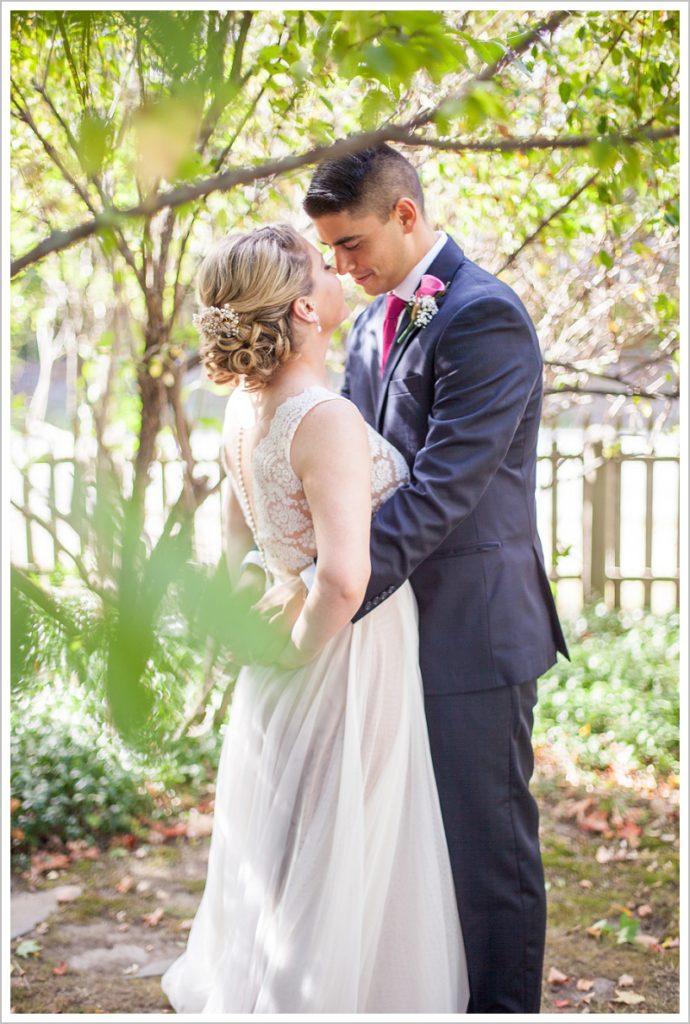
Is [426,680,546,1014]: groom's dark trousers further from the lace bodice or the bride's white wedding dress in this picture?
the lace bodice

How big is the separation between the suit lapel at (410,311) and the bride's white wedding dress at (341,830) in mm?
190

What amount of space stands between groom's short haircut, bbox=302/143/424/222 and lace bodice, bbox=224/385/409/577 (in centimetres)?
53

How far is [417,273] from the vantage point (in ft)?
7.54

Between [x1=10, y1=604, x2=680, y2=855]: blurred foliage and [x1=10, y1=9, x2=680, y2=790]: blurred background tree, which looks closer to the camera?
[x1=10, y1=9, x2=680, y2=790]: blurred background tree

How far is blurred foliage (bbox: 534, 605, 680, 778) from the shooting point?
426 centimetres

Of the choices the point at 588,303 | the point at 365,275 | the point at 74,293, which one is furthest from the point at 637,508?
the point at 365,275

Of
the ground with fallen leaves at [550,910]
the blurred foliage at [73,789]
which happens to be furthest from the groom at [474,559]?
the blurred foliage at [73,789]

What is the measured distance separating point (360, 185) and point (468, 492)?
2.62 ft

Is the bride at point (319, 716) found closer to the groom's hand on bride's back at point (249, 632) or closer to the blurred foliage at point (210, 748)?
the blurred foliage at point (210, 748)

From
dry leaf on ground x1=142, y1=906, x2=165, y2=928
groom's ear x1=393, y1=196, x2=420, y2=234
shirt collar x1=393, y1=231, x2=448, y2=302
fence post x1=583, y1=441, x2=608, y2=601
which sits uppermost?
groom's ear x1=393, y1=196, x2=420, y2=234

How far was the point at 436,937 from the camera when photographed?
2.06 meters

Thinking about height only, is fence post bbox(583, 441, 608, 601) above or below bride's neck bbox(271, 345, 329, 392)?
below

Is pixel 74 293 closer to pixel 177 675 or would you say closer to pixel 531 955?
pixel 531 955

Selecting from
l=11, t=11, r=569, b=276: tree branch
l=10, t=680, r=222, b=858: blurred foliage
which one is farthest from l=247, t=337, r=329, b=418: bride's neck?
l=10, t=680, r=222, b=858: blurred foliage
